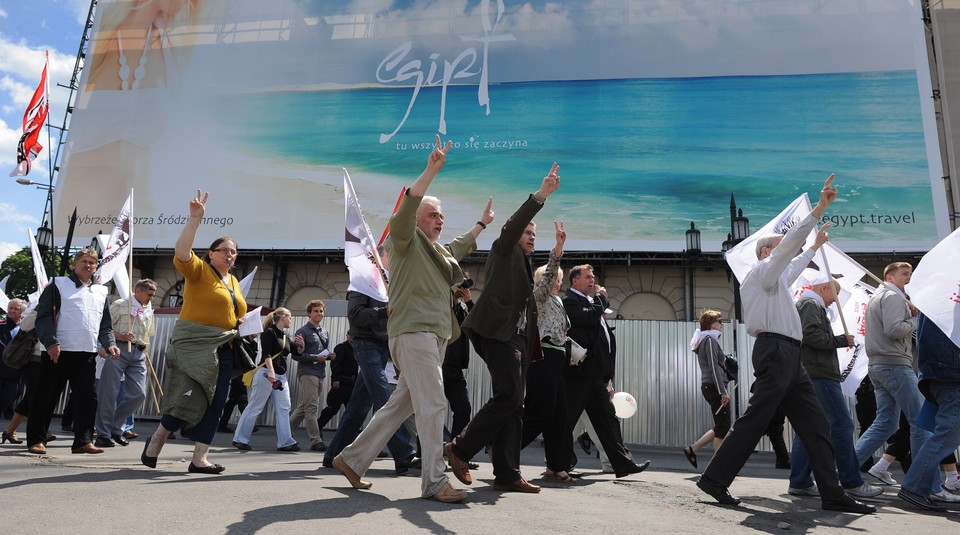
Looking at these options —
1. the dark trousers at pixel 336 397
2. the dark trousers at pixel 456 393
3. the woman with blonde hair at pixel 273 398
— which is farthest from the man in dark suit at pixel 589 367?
the dark trousers at pixel 336 397

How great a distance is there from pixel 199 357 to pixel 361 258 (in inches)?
66.5

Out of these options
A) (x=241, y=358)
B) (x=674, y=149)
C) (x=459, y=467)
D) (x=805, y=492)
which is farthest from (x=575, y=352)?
(x=674, y=149)

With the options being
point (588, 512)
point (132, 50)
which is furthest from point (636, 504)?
→ point (132, 50)

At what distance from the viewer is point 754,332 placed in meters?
4.63

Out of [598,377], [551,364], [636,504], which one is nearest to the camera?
[636,504]

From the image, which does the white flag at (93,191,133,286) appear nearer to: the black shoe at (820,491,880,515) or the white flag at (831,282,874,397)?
the black shoe at (820,491,880,515)

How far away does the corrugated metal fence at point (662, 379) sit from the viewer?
1140cm

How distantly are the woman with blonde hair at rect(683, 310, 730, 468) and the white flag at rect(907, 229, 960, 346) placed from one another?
10.1ft

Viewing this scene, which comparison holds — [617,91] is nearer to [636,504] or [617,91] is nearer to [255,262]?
[255,262]

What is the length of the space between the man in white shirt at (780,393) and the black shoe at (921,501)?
62cm

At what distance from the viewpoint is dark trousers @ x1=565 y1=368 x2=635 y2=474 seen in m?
5.84

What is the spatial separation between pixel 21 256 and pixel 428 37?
3030 cm

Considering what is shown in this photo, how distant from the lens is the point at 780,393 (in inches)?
174

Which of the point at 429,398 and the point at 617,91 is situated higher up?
the point at 617,91
